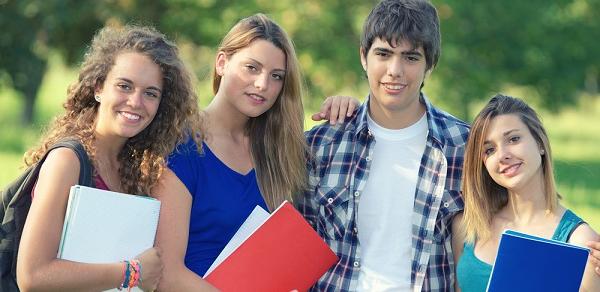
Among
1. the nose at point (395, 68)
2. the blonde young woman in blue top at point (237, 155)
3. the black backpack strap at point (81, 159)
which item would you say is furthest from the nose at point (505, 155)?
the black backpack strap at point (81, 159)

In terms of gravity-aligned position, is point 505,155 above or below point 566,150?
below

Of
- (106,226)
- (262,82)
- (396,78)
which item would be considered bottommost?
(106,226)

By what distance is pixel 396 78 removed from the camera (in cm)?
391

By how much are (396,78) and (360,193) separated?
50cm

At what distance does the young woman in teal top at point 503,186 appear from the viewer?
12.2ft

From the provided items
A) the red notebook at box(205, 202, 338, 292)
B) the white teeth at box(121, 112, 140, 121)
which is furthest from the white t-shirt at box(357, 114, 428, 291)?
the white teeth at box(121, 112, 140, 121)

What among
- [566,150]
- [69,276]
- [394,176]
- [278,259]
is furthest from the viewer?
[566,150]

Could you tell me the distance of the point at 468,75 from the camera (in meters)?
14.9

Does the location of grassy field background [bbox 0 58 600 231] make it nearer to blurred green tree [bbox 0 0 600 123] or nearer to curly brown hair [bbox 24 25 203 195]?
curly brown hair [bbox 24 25 203 195]

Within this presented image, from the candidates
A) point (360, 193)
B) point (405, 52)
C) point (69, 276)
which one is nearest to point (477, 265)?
point (360, 193)

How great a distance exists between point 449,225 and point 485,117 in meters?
0.48

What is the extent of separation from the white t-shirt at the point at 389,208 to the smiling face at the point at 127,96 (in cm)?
100

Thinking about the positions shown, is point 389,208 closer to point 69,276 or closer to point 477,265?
point 477,265

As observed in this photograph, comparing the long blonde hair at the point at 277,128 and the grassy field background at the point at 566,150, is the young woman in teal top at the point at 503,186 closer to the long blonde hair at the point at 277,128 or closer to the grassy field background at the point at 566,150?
the long blonde hair at the point at 277,128
